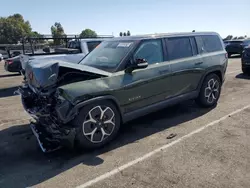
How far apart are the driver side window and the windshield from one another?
196 mm

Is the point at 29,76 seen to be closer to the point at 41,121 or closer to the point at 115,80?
the point at 41,121

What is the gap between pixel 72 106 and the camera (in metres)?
3.60

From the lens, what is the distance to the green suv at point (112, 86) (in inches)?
147

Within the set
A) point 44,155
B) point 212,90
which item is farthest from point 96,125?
point 212,90

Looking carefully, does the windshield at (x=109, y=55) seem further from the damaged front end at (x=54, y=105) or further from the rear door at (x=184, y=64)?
the rear door at (x=184, y=64)

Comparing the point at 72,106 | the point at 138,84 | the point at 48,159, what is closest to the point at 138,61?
the point at 138,84

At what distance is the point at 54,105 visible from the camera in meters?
3.70

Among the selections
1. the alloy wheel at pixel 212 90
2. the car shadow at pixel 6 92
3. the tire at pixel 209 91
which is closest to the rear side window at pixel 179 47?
the tire at pixel 209 91

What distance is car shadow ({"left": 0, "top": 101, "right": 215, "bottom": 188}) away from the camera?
3391mm

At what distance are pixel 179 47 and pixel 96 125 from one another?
2591mm

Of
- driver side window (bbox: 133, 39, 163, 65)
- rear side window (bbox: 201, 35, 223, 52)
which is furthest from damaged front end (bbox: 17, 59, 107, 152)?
rear side window (bbox: 201, 35, 223, 52)

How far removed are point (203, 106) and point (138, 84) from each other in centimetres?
225

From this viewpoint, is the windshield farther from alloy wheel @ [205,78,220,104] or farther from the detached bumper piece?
alloy wheel @ [205,78,220,104]

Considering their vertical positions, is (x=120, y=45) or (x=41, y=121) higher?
(x=120, y=45)
